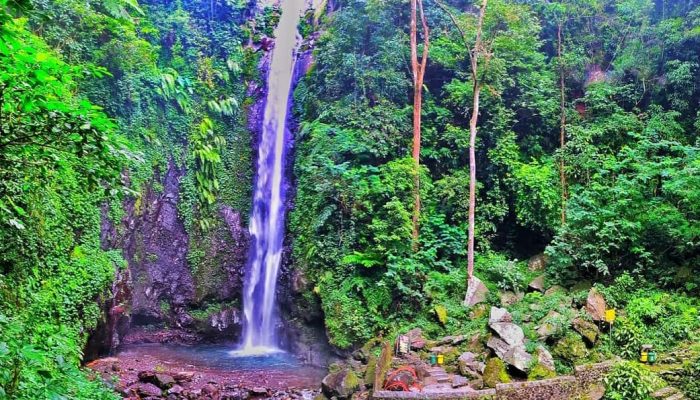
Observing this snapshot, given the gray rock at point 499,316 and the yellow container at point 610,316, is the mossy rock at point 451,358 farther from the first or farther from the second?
the yellow container at point 610,316

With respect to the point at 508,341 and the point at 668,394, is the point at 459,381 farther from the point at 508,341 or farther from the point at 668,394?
the point at 668,394

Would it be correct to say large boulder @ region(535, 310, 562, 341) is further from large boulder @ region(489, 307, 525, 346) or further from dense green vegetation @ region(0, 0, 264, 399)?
dense green vegetation @ region(0, 0, 264, 399)

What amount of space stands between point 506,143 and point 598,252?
14.7 feet

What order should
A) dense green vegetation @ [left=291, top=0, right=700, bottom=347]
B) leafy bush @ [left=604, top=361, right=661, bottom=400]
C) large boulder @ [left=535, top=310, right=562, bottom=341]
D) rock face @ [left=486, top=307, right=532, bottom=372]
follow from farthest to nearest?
dense green vegetation @ [left=291, top=0, right=700, bottom=347] → large boulder @ [left=535, top=310, right=562, bottom=341] → rock face @ [left=486, top=307, right=532, bottom=372] → leafy bush @ [left=604, top=361, right=661, bottom=400]

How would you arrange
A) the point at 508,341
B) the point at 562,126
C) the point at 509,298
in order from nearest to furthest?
1. the point at 508,341
2. the point at 509,298
3. the point at 562,126

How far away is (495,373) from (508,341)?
1.13 metres

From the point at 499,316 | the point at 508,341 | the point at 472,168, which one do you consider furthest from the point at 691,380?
the point at 472,168

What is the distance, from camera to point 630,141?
13.9 meters

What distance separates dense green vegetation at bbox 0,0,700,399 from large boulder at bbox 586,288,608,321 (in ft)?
1.03

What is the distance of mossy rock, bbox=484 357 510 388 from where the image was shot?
27.7 feet

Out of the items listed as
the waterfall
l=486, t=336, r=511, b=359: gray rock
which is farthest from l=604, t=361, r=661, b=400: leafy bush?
the waterfall

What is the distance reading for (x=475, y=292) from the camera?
12273 millimetres

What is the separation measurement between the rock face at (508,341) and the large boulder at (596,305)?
5.28ft

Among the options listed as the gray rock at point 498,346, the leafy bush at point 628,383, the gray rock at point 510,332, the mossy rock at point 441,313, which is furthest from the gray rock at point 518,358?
the mossy rock at point 441,313
